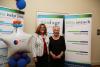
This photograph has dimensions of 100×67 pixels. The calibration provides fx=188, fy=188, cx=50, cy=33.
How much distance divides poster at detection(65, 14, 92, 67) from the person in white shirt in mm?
662

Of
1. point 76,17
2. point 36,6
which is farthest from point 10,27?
point 76,17

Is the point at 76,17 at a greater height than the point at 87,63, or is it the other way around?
the point at 76,17

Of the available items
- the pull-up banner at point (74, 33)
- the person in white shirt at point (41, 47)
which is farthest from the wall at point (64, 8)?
the person in white shirt at point (41, 47)

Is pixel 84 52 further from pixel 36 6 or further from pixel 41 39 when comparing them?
pixel 36 6

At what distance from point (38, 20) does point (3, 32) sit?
1109 millimetres

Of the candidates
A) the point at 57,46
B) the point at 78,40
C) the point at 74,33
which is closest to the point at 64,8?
the point at 74,33

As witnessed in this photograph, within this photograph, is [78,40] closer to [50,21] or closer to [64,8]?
[50,21]

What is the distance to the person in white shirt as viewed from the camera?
405 centimetres

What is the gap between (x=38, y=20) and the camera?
4711 mm

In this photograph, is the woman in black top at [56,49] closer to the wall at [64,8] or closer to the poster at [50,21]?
the poster at [50,21]

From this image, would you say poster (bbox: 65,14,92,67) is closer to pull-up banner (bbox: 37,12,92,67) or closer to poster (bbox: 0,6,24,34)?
pull-up banner (bbox: 37,12,92,67)

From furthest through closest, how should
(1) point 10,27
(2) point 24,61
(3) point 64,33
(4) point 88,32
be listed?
(3) point 64,33 → (4) point 88,32 → (1) point 10,27 → (2) point 24,61

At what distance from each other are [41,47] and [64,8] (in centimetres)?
154

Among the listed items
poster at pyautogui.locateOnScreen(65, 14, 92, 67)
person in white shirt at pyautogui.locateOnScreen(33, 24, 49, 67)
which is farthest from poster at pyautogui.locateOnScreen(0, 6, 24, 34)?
poster at pyautogui.locateOnScreen(65, 14, 92, 67)
